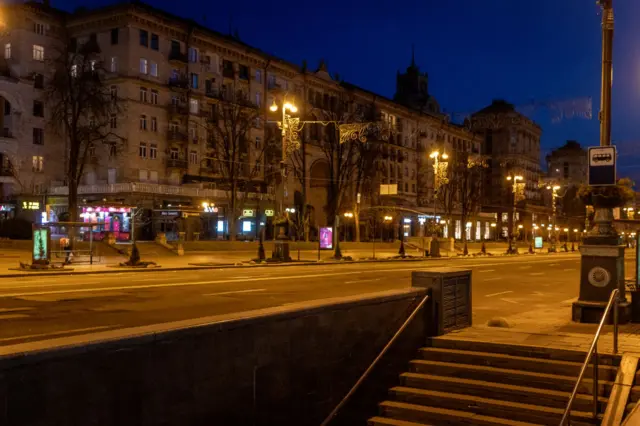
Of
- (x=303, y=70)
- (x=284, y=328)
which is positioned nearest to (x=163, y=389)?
(x=284, y=328)

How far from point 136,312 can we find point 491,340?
782 cm

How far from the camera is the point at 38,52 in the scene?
59594mm

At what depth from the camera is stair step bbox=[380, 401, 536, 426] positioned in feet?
27.1

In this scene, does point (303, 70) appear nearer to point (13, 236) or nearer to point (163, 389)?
point (13, 236)

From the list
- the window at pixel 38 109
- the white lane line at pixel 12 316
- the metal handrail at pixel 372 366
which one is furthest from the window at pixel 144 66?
the metal handrail at pixel 372 366

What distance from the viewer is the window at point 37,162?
6047cm

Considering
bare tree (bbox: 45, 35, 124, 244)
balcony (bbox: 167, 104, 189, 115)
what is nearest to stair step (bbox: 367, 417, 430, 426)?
bare tree (bbox: 45, 35, 124, 244)

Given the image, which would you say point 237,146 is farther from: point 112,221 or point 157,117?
point 112,221

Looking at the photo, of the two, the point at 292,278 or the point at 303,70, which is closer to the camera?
the point at 292,278

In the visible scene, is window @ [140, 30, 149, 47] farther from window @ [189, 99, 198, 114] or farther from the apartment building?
window @ [189, 99, 198, 114]

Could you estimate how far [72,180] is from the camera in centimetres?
4494

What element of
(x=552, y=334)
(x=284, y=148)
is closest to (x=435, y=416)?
(x=552, y=334)

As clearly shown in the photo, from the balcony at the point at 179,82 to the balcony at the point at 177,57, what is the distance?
1562mm

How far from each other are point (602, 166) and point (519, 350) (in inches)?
195
